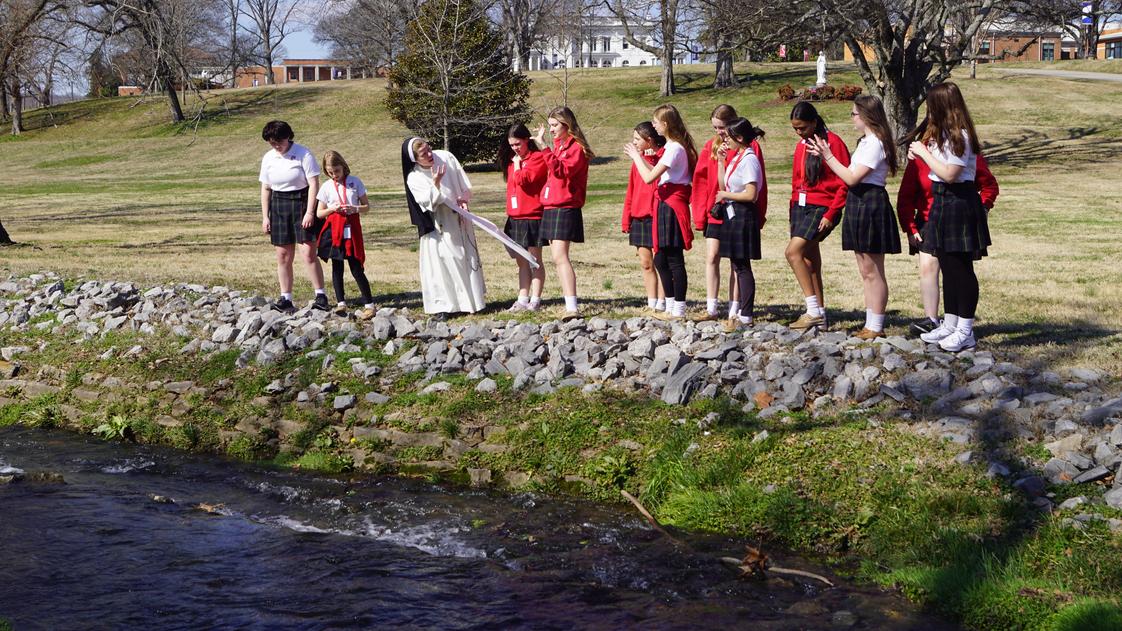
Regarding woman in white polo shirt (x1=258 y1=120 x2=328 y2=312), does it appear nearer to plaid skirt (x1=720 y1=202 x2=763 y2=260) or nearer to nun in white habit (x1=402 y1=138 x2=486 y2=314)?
nun in white habit (x1=402 y1=138 x2=486 y2=314)

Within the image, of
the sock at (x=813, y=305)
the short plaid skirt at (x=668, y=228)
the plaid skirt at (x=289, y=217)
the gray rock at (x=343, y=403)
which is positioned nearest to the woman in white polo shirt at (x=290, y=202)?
the plaid skirt at (x=289, y=217)

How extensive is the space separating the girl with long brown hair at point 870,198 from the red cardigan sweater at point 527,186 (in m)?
2.59

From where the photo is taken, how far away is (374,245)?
17.9 meters

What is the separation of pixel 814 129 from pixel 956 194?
1085mm

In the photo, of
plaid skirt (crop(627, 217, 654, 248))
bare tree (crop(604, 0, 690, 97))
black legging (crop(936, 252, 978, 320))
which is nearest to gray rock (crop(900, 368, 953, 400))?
black legging (crop(936, 252, 978, 320))

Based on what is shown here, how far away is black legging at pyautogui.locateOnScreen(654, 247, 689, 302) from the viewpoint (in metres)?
9.14

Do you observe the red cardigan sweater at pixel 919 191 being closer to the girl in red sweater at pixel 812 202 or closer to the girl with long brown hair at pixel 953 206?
the girl with long brown hair at pixel 953 206

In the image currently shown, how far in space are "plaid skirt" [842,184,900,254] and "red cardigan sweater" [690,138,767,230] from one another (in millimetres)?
839

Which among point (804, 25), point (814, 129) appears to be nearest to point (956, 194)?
point (814, 129)

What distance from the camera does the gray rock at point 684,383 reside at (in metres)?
7.39

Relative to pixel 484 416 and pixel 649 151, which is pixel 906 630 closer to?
pixel 484 416

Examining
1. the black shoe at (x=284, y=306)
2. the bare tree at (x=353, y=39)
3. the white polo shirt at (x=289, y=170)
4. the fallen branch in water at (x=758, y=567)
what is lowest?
the fallen branch in water at (x=758, y=567)

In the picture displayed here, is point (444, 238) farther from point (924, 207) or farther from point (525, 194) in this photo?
point (924, 207)

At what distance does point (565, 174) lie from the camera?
30.6 ft
